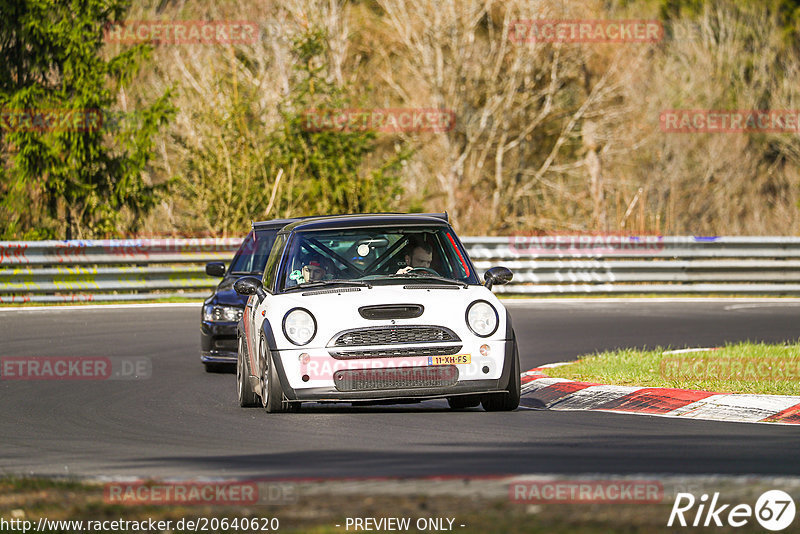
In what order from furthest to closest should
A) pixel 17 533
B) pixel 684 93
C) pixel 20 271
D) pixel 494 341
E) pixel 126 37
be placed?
1. pixel 684 93
2. pixel 126 37
3. pixel 20 271
4. pixel 494 341
5. pixel 17 533

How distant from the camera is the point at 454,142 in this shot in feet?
132

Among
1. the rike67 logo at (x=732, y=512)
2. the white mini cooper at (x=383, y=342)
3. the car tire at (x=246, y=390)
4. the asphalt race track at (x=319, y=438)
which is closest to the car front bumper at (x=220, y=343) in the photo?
the asphalt race track at (x=319, y=438)

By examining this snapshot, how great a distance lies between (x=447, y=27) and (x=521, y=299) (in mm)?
16204

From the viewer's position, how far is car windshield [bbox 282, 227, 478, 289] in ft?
35.3

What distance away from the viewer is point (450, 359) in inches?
388

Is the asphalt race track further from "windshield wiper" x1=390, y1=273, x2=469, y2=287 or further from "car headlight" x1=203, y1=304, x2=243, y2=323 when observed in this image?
"windshield wiper" x1=390, y1=273, x2=469, y2=287

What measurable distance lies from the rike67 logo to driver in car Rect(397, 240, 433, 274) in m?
5.11

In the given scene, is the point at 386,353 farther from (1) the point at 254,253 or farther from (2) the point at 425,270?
(1) the point at 254,253

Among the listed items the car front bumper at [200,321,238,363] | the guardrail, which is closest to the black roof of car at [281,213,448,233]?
the car front bumper at [200,321,238,363]

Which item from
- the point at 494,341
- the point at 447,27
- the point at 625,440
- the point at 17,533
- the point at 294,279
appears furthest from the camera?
the point at 447,27

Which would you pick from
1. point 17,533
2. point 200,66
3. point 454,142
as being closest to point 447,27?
point 454,142

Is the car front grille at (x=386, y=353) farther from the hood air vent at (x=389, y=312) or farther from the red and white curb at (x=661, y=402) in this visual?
the red and white curb at (x=661, y=402)

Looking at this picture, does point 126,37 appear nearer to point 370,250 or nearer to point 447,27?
point 447,27

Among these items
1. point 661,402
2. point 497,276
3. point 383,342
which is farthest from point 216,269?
point 661,402
